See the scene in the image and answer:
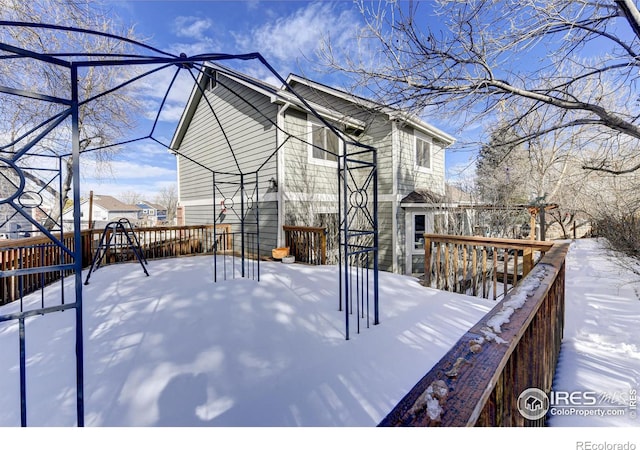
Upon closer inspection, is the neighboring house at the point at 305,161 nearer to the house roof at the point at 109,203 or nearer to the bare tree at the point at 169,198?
the bare tree at the point at 169,198

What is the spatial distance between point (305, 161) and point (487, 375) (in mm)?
7352

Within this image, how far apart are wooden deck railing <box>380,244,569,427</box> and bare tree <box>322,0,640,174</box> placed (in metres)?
2.74

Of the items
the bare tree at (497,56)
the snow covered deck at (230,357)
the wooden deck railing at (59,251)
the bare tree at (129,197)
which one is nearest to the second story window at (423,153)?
the bare tree at (497,56)

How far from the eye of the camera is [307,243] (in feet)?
21.7

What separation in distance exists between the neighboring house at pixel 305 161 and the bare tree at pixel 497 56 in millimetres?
3209

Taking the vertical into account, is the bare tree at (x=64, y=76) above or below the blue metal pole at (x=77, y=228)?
above

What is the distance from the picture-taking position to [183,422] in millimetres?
1717

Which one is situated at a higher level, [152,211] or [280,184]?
[152,211]

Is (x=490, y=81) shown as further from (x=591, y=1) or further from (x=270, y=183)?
(x=270, y=183)

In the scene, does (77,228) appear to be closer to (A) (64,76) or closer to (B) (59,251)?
(B) (59,251)

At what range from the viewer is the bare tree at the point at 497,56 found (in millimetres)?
3174

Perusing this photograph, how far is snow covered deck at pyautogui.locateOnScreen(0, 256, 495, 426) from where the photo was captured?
70.9 inches

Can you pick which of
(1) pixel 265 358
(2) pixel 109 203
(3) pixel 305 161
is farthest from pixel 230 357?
(2) pixel 109 203

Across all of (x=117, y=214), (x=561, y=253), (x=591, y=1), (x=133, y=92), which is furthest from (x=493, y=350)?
(x=117, y=214)
